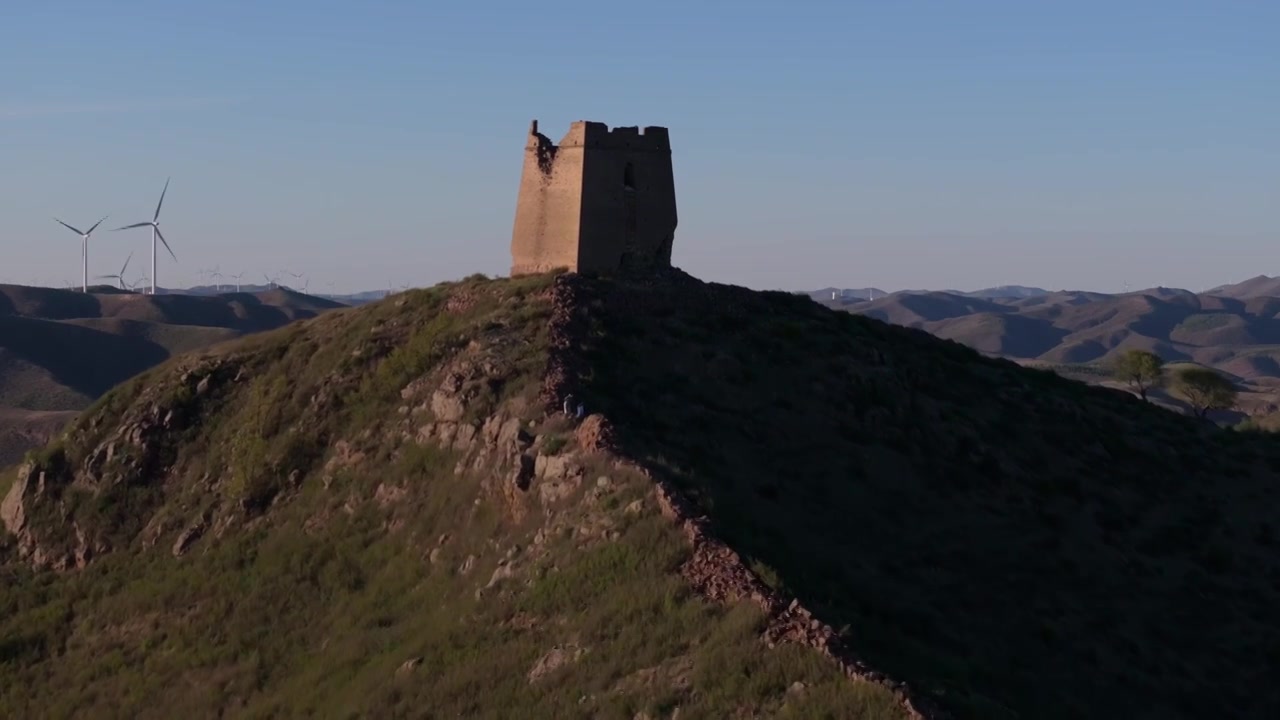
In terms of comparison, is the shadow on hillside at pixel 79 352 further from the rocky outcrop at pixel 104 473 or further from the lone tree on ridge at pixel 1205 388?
the rocky outcrop at pixel 104 473

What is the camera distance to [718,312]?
4503 cm

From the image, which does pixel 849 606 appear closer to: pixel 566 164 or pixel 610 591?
pixel 610 591

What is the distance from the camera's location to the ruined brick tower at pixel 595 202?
44.9 m

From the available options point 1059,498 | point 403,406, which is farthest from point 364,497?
point 1059,498

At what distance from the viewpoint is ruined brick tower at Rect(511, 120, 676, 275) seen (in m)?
44.9

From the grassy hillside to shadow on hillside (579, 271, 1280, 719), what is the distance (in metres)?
1.89

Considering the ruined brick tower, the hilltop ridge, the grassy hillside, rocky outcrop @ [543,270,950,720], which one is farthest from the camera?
the ruined brick tower

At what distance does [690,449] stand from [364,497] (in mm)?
9195

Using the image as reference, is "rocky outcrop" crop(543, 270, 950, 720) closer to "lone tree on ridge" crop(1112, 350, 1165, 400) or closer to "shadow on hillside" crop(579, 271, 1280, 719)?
"shadow on hillside" crop(579, 271, 1280, 719)

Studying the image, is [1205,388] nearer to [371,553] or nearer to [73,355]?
[371,553]

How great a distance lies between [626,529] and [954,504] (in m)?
11.9

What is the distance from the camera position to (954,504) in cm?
3691

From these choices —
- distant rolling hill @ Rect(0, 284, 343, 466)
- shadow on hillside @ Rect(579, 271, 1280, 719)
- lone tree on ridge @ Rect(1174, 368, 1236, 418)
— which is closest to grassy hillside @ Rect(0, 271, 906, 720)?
shadow on hillside @ Rect(579, 271, 1280, 719)

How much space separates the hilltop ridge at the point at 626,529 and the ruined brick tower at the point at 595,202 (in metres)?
1.74
